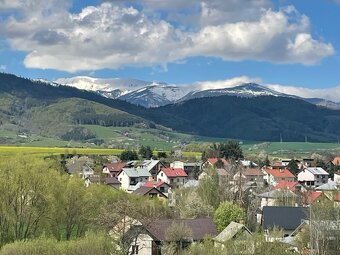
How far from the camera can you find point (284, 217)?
5869 cm

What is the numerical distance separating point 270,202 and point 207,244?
47.0 m

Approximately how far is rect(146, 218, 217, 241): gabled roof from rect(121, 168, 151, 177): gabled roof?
64.1 m

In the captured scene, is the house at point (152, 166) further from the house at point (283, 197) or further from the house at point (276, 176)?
the house at point (283, 197)

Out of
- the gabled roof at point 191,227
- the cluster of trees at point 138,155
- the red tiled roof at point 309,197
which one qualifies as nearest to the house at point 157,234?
the gabled roof at point 191,227

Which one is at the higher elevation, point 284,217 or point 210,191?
point 210,191

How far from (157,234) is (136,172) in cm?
6967

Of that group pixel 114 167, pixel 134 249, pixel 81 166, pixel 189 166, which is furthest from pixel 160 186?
pixel 134 249

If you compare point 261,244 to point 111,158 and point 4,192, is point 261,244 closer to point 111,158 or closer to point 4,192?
point 4,192

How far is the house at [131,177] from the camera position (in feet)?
377

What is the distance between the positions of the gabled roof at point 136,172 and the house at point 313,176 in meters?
34.9

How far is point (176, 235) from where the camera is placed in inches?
1806

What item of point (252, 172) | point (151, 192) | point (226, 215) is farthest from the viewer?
point (252, 172)

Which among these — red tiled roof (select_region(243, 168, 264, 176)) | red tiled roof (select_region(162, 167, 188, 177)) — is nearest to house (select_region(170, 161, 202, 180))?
red tiled roof (select_region(162, 167, 188, 177))

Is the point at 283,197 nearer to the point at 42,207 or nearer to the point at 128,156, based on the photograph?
the point at 42,207
